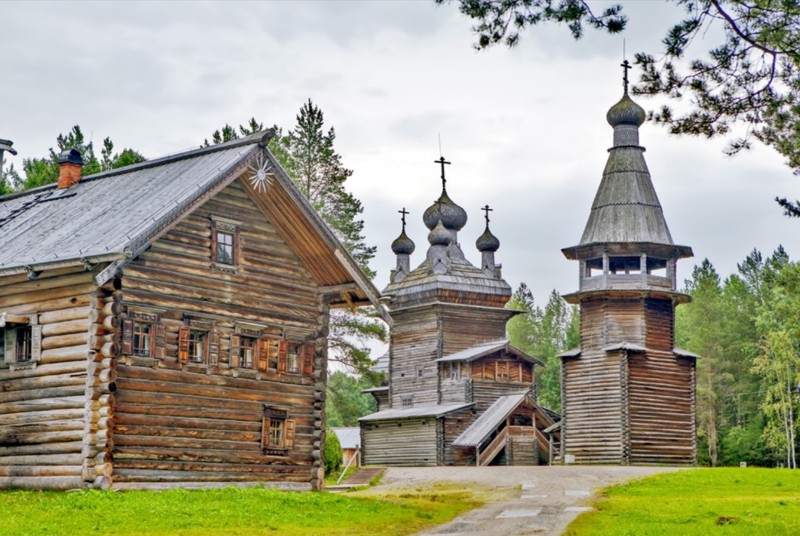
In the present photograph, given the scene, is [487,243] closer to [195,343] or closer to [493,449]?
[493,449]

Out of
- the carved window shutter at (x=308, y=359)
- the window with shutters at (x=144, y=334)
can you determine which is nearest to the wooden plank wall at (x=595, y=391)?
the carved window shutter at (x=308, y=359)

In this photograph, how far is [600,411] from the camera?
58.5m

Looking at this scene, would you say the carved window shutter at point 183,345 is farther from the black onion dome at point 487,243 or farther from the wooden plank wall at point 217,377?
the black onion dome at point 487,243

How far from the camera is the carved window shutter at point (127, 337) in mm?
29359

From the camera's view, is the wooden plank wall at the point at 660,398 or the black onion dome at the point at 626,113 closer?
the wooden plank wall at the point at 660,398

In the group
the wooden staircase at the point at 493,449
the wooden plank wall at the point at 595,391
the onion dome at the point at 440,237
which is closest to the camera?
the wooden plank wall at the point at 595,391

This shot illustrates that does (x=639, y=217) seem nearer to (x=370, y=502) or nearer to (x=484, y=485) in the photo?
(x=484, y=485)

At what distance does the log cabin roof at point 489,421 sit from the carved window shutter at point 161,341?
101 feet

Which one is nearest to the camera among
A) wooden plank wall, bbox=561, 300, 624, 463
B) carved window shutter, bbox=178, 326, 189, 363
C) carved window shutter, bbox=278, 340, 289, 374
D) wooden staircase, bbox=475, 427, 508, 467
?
carved window shutter, bbox=178, 326, 189, 363

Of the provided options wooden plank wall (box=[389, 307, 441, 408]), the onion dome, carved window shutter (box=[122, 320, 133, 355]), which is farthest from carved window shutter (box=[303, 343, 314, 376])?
the onion dome

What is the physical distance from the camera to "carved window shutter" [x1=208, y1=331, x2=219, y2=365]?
31.7m

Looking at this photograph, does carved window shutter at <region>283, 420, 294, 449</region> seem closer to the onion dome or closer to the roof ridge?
the roof ridge

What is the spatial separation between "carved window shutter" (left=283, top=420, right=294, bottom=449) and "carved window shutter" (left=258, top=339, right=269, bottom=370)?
179 centimetres

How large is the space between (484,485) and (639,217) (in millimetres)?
24063
